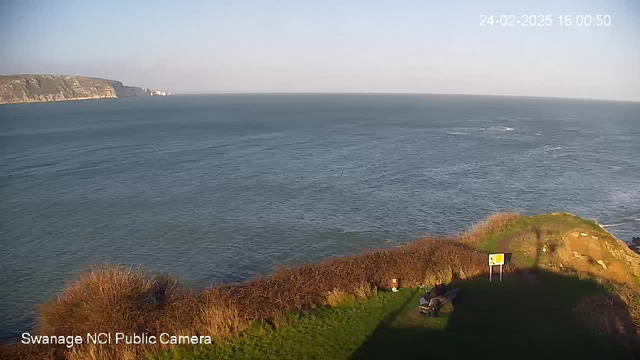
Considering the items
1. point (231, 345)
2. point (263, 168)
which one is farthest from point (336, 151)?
point (231, 345)

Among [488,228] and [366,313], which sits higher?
[488,228]

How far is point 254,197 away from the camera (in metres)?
50.2

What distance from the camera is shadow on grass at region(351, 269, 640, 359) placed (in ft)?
55.2

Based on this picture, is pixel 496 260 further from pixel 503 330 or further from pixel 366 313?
pixel 366 313

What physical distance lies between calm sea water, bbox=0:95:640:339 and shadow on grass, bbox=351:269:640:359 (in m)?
14.6

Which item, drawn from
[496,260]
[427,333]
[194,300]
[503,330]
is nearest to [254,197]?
[194,300]

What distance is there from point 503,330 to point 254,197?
1394 inches

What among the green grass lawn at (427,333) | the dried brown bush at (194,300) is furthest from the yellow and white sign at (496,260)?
the dried brown bush at (194,300)

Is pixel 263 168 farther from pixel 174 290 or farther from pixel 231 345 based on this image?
pixel 231 345

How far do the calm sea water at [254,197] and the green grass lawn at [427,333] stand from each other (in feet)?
41.9

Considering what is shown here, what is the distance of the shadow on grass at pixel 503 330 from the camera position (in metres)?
16.8

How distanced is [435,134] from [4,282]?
96.0 metres

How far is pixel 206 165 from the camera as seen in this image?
6938cm

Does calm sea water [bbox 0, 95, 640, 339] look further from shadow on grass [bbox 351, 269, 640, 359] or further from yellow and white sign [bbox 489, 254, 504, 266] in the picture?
shadow on grass [bbox 351, 269, 640, 359]
